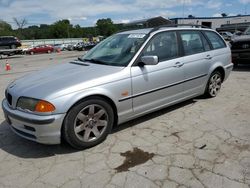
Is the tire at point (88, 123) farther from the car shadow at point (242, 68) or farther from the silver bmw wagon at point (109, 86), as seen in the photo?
the car shadow at point (242, 68)

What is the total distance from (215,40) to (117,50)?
2558mm

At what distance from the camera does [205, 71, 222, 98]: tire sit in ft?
18.3

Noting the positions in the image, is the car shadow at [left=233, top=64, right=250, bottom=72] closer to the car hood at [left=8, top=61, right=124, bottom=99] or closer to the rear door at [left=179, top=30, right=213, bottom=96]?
the rear door at [left=179, top=30, right=213, bottom=96]

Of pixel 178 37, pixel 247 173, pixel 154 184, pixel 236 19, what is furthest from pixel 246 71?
pixel 236 19

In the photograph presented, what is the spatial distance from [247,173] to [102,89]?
6.88 feet

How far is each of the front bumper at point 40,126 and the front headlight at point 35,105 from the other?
78mm

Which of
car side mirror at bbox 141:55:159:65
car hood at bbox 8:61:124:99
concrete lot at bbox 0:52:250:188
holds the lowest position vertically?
concrete lot at bbox 0:52:250:188

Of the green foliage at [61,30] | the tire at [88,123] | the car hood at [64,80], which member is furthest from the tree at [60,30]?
the tire at [88,123]

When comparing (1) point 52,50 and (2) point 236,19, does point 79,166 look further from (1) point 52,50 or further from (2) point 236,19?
(2) point 236,19

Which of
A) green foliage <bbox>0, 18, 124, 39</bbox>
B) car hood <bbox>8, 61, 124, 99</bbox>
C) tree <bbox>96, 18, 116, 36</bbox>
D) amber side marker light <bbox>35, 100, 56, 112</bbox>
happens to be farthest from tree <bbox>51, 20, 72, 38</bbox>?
amber side marker light <bbox>35, 100, 56, 112</bbox>

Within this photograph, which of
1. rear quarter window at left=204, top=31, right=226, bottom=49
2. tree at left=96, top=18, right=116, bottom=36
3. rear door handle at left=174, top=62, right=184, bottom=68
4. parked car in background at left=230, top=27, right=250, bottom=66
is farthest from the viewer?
tree at left=96, top=18, right=116, bottom=36

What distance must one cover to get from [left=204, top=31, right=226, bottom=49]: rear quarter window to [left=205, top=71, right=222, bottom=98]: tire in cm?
61

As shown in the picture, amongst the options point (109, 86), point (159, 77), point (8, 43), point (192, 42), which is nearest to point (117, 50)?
point (159, 77)

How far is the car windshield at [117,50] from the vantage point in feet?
13.6
